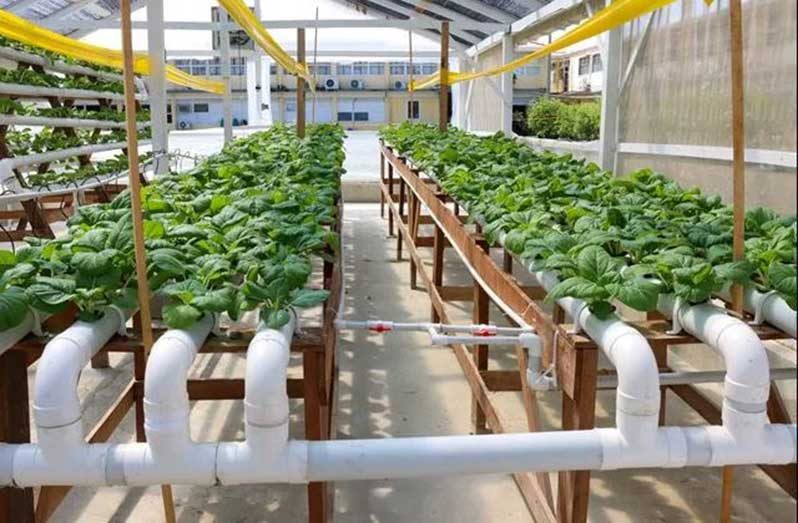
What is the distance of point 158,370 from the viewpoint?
148cm

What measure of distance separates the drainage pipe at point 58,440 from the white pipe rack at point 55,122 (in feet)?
14.3

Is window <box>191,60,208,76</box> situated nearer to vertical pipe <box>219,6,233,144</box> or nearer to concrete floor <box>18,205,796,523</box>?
vertical pipe <box>219,6,233,144</box>

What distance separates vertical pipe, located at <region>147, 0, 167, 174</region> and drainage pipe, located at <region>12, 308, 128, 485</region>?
13.7 ft

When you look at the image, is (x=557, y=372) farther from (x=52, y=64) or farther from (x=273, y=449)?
(x=52, y=64)

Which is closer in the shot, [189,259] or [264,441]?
[264,441]

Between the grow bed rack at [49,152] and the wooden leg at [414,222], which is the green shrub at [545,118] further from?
the grow bed rack at [49,152]

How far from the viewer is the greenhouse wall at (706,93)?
3412mm

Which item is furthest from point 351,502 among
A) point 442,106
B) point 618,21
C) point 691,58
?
point 442,106

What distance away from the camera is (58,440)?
4.86 feet

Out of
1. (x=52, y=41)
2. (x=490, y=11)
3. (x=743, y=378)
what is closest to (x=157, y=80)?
(x=52, y=41)

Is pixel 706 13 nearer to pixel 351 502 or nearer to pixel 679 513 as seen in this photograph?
pixel 679 513

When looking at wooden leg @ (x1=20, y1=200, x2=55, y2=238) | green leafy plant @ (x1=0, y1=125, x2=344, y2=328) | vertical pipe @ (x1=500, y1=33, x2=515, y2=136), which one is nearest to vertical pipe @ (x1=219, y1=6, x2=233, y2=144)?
wooden leg @ (x1=20, y1=200, x2=55, y2=238)

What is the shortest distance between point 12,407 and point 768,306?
185cm

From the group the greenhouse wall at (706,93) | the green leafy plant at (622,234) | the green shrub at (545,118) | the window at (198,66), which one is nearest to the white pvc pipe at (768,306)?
the green leafy plant at (622,234)
